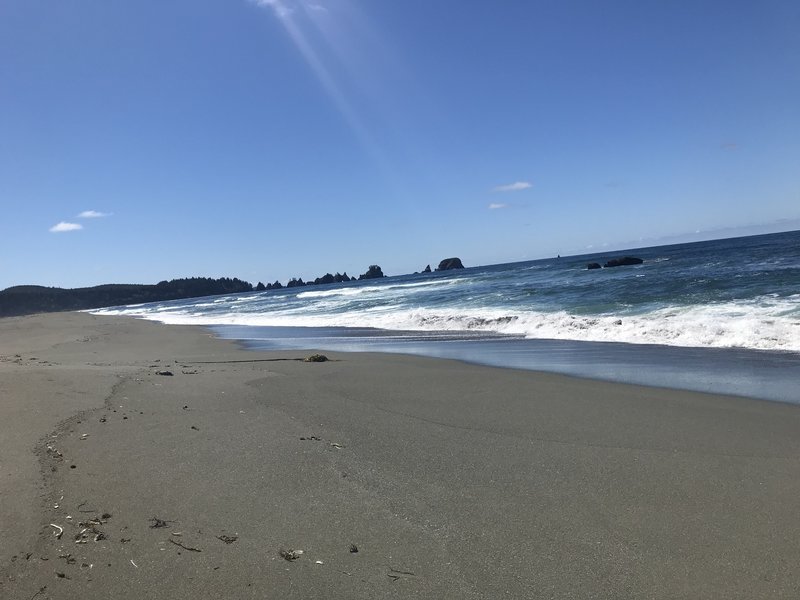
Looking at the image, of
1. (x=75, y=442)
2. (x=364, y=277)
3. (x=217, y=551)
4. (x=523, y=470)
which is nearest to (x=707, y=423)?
(x=523, y=470)

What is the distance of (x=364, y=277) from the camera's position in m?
153

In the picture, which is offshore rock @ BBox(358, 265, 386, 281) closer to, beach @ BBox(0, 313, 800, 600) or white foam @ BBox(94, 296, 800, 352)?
white foam @ BBox(94, 296, 800, 352)

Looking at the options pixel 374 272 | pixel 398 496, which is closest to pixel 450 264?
pixel 374 272

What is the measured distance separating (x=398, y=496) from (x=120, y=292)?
120525 millimetres

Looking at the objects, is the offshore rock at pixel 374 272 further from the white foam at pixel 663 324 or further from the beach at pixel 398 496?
the beach at pixel 398 496

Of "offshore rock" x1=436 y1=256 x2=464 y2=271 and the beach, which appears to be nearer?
the beach

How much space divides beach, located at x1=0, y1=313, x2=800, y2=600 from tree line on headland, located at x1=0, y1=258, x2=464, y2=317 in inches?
3363

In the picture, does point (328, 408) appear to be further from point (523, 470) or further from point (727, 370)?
point (727, 370)

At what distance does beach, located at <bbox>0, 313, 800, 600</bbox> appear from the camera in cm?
268

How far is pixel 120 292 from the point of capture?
108750mm

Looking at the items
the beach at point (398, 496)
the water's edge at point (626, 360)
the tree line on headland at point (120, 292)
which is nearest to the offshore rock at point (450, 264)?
the tree line on headland at point (120, 292)

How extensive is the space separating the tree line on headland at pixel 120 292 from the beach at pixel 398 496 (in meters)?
85.4

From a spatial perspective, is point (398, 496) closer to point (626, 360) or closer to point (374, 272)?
point (626, 360)

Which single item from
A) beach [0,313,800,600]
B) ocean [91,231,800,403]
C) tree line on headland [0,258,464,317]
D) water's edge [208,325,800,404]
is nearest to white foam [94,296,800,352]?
ocean [91,231,800,403]
